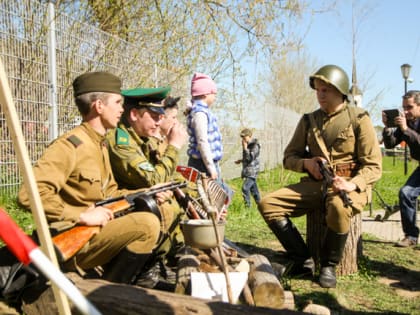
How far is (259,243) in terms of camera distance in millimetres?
6207

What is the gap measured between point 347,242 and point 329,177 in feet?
2.53

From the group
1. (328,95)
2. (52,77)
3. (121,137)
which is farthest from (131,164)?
(52,77)

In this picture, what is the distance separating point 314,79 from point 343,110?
16.4 inches

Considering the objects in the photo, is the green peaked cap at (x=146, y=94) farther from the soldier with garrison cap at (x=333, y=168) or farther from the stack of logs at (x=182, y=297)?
the soldier with garrison cap at (x=333, y=168)

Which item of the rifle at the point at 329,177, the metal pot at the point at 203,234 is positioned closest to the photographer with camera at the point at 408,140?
the rifle at the point at 329,177

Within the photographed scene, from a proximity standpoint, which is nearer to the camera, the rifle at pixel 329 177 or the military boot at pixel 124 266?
the military boot at pixel 124 266

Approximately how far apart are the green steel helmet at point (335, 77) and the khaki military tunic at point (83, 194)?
90.1 inches

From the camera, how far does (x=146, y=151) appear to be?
4.39 meters

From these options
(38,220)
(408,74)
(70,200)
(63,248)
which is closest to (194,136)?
(70,200)

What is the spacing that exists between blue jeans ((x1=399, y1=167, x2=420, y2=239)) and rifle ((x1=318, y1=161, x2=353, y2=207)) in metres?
2.29

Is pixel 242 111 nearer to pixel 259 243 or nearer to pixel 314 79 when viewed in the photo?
pixel 259 243

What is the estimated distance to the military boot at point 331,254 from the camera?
14.9 feet

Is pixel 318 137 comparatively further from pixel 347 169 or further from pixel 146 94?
pixel 146 94

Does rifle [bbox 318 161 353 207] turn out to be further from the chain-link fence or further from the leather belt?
the chain-link fence
